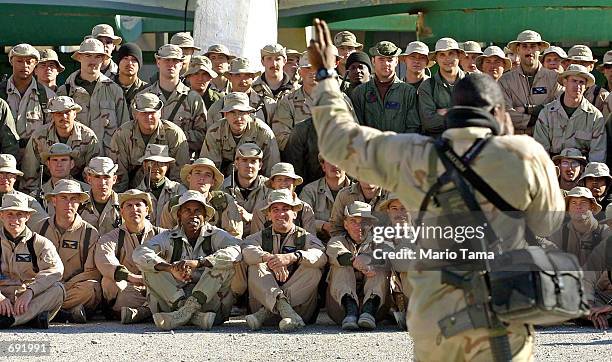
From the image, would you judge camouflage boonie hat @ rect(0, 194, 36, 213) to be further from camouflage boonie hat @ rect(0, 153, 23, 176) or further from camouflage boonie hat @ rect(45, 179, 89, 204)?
camouflage boonie hat @ rect(0, 153, 23, 176)

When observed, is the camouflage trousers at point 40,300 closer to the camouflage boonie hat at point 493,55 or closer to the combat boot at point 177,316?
the combat boot at point 177,316

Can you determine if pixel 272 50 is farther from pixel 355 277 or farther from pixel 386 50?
pixel 355 277

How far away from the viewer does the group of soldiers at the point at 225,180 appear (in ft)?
34.3

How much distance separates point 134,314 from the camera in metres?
10.5

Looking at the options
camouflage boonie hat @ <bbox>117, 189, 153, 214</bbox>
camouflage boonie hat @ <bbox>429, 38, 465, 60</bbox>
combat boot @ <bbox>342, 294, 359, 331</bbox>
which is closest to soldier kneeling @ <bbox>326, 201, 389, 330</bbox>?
combat boot @ <bbox>342, 294, 359, 331</bbox>

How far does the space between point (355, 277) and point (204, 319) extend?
1.24 meters

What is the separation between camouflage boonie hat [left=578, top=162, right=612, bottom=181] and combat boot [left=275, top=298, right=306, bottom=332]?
2692mm

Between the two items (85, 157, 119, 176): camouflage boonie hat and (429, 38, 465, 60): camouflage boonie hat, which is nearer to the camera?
(85, 157, 119, 176): camouflage boonie hat

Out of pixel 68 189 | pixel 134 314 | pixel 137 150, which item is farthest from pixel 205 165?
pixel 134 314

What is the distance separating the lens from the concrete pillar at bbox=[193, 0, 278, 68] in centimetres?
1526

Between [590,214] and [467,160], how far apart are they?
607 cm

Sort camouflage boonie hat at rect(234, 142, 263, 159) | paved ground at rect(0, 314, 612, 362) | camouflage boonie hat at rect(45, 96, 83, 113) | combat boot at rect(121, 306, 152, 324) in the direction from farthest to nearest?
camouflage boonie hat at rect(45, 96, 83, 113) < camouflage boonie hat at rect(234, 142, 263, 159) < combat boot at rect(121, 306, 152, 324) < paved ground at rect(0, 314, 612, 362)

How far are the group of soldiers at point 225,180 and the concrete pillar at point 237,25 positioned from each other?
1.20 m

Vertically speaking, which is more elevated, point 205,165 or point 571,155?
point 571,155
